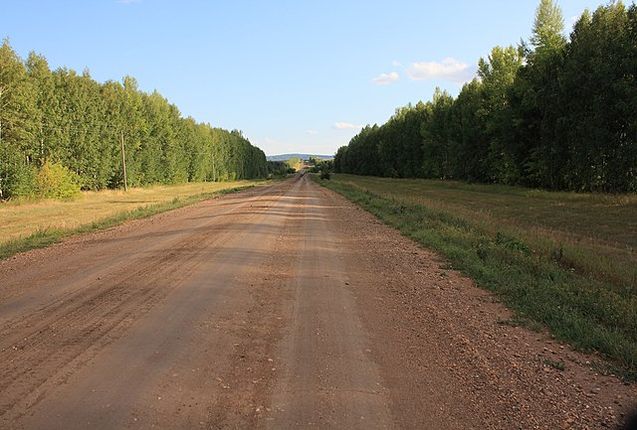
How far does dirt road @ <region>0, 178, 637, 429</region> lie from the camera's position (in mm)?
3852

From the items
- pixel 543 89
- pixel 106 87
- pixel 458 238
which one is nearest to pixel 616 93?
pixel 543 89

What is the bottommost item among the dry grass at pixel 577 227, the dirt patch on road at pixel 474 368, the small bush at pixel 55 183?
the dry grass at pixel 577 227

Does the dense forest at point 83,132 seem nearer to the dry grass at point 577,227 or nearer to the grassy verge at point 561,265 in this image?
the grassy verge at point 561,265

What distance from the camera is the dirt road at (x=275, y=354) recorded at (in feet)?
12.6

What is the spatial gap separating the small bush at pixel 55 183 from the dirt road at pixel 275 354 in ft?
98.5

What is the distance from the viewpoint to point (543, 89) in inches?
1400

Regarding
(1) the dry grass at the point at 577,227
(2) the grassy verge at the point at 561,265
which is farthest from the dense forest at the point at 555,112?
(2) the grassy verge at the point at 561,265

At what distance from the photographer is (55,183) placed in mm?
36812

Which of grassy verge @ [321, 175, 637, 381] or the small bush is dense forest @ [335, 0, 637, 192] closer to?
grassy verge @ [321, 175, 637, 381]

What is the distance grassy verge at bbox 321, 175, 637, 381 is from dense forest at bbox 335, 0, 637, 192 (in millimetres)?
6764

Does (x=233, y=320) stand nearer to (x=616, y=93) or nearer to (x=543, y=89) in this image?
(x=616, y=93)

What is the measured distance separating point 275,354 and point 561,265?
8.74 meters

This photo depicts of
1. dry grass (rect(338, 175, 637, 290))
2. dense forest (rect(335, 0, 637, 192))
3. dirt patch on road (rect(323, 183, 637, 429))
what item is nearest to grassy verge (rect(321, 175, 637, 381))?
dry grass (rect(338, 175, 637, 290))

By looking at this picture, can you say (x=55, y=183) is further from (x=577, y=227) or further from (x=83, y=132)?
(x=577, y=227)
